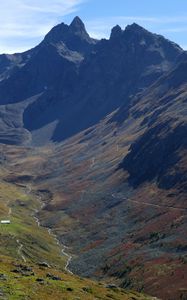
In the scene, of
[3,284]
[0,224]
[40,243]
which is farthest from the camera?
[0,224]

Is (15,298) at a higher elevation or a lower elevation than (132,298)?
higher

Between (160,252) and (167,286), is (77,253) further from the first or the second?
(167,286)

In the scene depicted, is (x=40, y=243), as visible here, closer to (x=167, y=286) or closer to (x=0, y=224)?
(x=0, y=224)

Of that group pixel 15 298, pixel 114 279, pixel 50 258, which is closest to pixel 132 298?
pixel 15 298

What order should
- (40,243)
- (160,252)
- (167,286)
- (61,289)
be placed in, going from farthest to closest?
(40,243), (160,252), (167,286), (61,289)

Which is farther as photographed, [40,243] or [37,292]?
[40,243]


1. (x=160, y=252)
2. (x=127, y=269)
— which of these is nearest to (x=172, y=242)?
(x=160, y=252)

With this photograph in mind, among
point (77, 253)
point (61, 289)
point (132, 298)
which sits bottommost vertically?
point (77, 253)

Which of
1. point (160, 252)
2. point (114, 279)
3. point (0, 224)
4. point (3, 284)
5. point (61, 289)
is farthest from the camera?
point (0, 224)

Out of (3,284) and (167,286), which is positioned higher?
(3,284)
